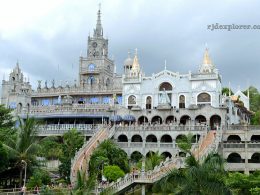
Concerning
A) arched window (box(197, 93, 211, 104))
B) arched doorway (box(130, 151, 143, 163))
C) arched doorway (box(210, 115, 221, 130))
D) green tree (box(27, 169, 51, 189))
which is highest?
arched window (box(197, 93, 211, 104))

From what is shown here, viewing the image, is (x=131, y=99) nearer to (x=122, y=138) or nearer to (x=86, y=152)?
(x=122, y=138)

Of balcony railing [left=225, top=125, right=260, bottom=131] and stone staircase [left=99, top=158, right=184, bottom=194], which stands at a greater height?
balcony railing [left=225, top=125, right=260, bottom=131]

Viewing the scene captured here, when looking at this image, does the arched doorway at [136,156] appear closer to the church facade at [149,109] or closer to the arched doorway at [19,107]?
the church facade at [149,109]

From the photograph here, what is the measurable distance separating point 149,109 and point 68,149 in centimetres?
1615

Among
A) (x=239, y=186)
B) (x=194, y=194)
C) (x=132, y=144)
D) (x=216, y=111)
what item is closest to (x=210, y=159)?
(x=194, y=194)

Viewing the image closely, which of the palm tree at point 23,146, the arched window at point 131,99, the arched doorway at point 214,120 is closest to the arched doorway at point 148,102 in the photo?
the arched window at point 131,99

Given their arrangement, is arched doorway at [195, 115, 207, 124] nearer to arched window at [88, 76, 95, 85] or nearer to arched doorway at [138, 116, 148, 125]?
arched doorway at [138, 116, 148, 125]

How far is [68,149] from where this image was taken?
49281 millimetres

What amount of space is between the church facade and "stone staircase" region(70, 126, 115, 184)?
240 centimetres

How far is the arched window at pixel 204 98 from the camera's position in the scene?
6044cm

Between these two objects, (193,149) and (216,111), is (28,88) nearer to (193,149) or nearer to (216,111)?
(216,111)

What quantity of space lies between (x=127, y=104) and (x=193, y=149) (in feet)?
75.4

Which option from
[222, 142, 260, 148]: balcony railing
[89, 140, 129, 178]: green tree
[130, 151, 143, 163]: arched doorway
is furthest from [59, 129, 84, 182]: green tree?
[222, 142, 260, 148]: balcony railing

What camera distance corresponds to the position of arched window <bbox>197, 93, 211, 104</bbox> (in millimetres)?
60438
